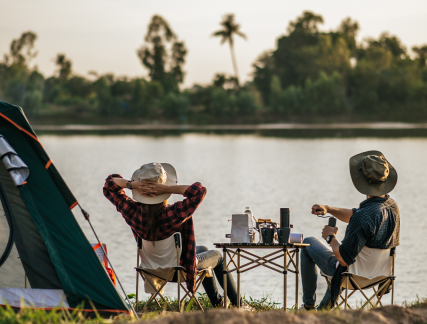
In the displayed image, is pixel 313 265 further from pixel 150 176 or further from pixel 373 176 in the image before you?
pixel 150 176

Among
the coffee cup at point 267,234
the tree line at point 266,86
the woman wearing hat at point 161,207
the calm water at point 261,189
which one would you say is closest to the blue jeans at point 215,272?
the woman wearing hat at point 161,207

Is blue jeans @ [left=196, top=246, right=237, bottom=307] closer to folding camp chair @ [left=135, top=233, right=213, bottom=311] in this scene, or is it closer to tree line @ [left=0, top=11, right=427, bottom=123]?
folding camp chair @ [left=135, top=233, right=213, bottom=311]

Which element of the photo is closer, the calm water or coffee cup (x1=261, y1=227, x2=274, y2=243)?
coffee cup (x1=261, y1=227, x2=274, y2=243)

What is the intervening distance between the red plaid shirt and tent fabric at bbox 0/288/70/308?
25.2 inches

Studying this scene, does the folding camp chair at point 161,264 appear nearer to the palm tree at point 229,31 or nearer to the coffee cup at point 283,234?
the coffee cup at point 283,234

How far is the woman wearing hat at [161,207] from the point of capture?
3.55 meters

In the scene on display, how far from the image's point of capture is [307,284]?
3.84 metres

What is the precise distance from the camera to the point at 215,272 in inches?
156

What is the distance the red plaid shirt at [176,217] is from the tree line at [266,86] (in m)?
58.8

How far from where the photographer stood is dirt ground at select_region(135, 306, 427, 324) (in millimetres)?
2520

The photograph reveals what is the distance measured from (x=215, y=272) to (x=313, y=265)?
0.67 m

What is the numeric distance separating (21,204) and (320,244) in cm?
192

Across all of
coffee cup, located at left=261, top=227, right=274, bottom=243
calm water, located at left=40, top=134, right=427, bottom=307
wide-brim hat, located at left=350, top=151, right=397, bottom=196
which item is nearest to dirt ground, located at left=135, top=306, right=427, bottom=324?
wide-brim hat, located at left=350, top=151, right=397, bottom=196

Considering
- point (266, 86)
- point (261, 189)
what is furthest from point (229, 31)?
point (261, 189)
